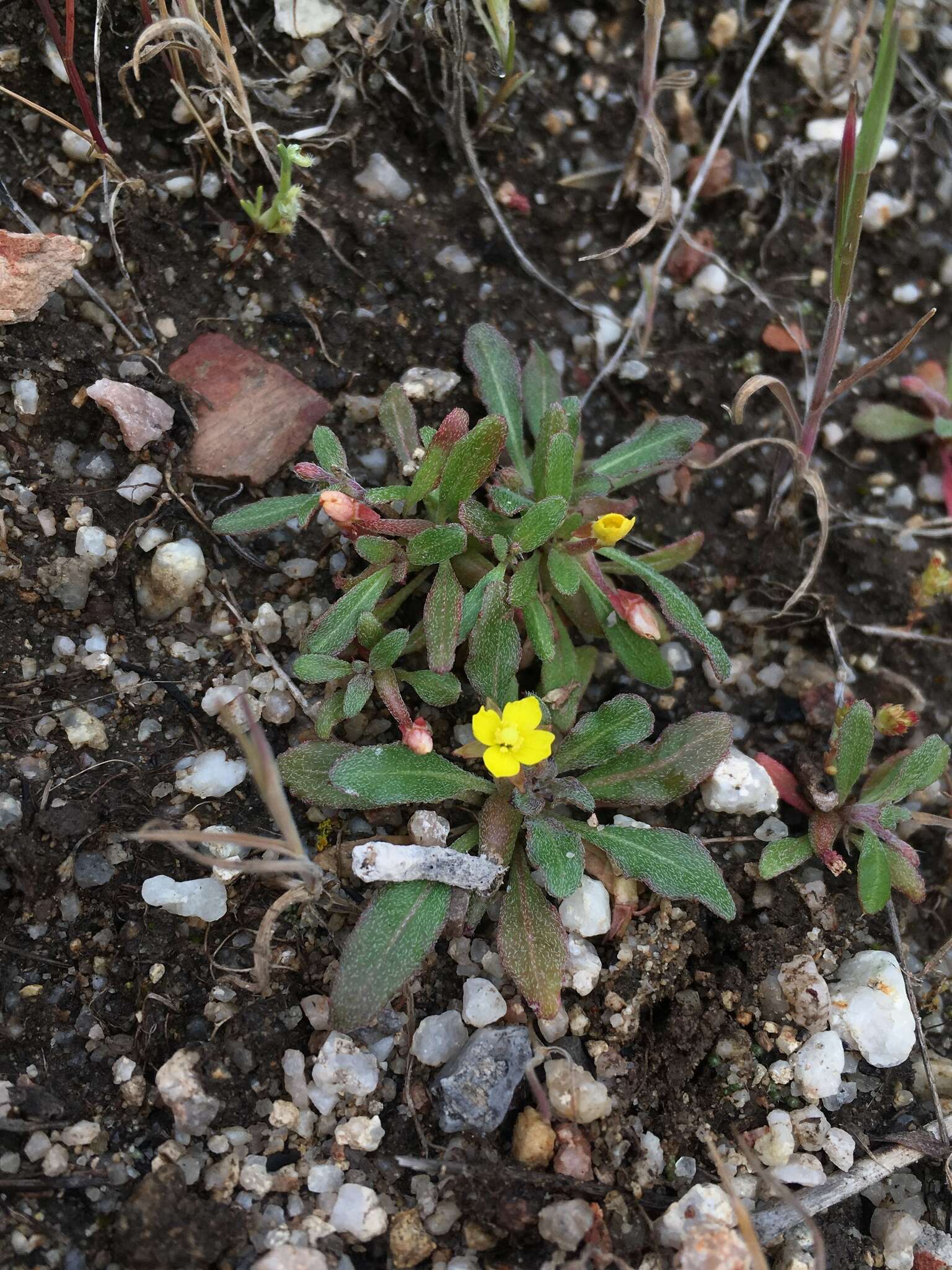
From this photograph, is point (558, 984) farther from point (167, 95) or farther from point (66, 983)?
point (167, 95)

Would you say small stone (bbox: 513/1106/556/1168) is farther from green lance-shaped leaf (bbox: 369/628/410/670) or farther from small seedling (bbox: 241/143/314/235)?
small seedling (bbox: 241/143/314/235)

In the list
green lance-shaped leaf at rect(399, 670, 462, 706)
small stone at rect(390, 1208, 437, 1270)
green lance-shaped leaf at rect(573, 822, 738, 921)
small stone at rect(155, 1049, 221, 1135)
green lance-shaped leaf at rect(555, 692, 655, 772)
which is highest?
green lance-shaped leaf at rect(399, 670, 462, 706)

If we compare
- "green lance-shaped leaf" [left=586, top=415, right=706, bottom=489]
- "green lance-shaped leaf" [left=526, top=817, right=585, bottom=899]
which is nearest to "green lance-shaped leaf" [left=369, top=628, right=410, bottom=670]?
"green lance-shaped leaf" [left=526, top=817, right=585, bottom=899]

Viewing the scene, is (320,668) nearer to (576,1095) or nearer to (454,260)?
(576,1095)

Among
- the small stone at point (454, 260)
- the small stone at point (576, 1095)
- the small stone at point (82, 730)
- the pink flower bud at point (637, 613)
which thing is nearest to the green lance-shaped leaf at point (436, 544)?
the pink flower bud at point (637, 613)

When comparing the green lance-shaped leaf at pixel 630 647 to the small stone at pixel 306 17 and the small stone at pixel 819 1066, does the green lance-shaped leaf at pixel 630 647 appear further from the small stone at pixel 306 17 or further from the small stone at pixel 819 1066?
the small stone at pixel 306 17

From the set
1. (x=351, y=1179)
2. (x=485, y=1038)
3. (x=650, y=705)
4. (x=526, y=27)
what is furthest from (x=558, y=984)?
(x=526, y=27)
